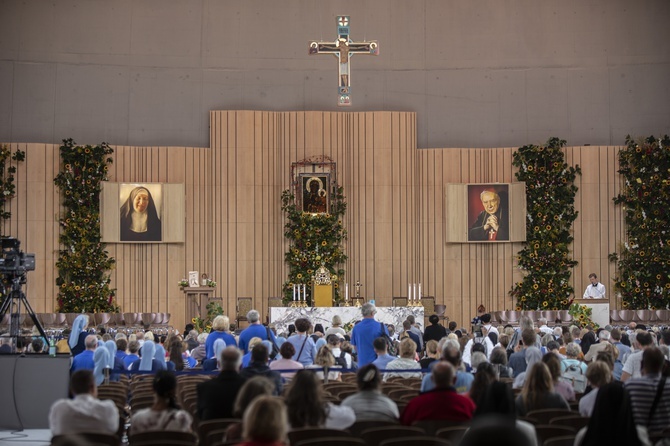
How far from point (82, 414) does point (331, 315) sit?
14166mm

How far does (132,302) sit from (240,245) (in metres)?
2.92

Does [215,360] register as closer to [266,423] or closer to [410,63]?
[266,423]

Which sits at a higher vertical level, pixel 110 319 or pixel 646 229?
pixel 646 229

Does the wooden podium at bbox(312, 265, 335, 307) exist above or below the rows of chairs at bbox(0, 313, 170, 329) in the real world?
above

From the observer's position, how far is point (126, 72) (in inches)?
947

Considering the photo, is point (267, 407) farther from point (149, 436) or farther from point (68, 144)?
point (68, 144)

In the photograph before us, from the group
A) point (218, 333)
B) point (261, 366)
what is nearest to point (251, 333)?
point (218, 333)

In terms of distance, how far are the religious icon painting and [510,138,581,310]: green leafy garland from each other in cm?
55

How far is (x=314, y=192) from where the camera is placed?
2386 cm

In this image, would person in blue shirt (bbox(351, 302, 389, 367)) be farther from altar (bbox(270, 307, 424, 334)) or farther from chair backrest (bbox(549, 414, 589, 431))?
altar (bbox(270, 307, 424, 334))

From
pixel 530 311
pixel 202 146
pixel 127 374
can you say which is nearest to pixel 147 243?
pixel 202 146

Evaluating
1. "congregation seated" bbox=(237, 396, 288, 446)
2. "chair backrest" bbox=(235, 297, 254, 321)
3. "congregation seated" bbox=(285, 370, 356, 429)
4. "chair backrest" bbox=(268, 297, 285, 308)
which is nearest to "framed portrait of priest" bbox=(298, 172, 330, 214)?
"chair backrest" bbox=(268, 297, 285, 308)

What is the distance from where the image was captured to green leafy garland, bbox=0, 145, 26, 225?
22828 millimetres

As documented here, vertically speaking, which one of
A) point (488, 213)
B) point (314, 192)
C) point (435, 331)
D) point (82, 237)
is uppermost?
point (314, 192)
